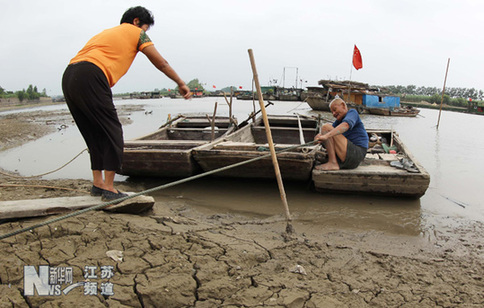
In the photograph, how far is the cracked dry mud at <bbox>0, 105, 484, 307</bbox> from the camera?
6.05 ft

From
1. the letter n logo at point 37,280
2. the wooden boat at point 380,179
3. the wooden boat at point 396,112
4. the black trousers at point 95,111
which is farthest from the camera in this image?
the wooden boat at point 396,112

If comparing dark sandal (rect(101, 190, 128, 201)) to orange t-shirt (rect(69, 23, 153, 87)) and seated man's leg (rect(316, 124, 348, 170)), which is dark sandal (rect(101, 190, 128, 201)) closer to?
orange t-shirt (rect(69, 23, 153, 87))

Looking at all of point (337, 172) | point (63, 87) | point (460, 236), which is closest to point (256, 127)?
point (337, 172)

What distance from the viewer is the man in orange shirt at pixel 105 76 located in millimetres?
2354

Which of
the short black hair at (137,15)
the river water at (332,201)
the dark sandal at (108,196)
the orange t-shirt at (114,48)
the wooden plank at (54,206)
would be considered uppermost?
the short black hair at (137,15)

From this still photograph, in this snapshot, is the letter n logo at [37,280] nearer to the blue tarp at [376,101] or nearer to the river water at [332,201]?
the river water at [332,201]

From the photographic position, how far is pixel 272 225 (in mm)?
3562

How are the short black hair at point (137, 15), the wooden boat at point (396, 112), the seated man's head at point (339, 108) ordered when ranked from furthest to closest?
the wooden boat at point (396, 112) < the seated man's head at point (339, 108) < the short black hair at point (137, 15)

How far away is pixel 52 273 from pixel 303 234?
231 centimetres

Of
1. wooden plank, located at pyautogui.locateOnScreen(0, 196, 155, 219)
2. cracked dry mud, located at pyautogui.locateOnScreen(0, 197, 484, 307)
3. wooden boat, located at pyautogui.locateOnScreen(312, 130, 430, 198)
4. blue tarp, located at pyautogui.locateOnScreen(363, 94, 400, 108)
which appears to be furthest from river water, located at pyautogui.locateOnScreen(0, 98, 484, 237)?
blue tarp, located at pyautogui.locateOnScreen(363, 94, 400, 108)

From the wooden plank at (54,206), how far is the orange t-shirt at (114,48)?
1.04 metres

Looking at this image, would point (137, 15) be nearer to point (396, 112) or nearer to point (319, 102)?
point (396, 112)

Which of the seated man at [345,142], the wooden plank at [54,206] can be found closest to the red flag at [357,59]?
the seated man at [345,142]

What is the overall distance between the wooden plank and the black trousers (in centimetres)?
34
